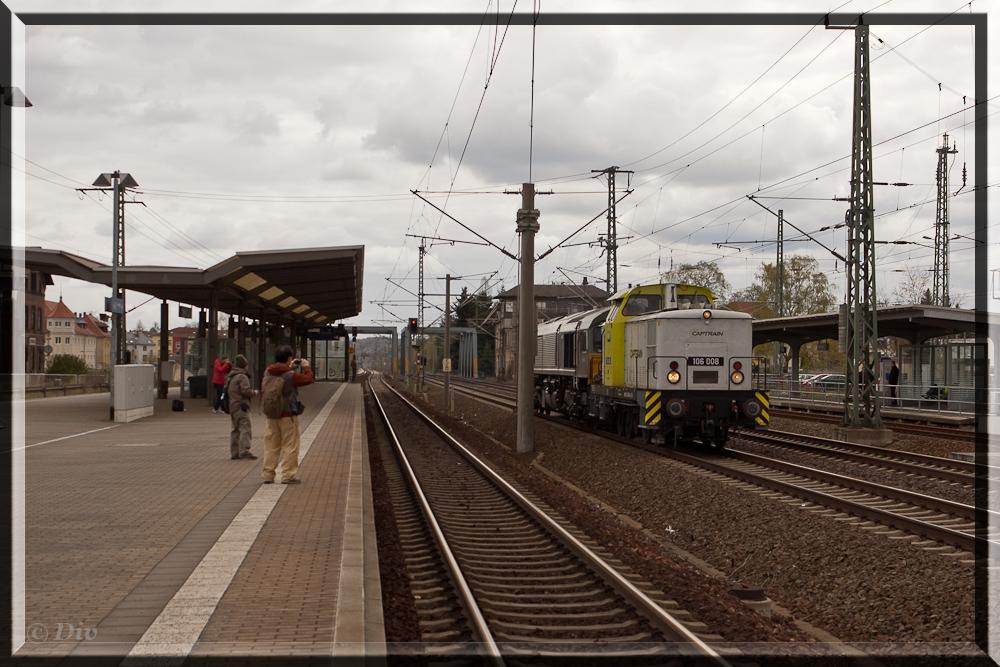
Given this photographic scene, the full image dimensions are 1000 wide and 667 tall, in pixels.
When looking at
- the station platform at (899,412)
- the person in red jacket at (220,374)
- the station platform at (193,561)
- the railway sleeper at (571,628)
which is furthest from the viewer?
the station platform at (899,412)

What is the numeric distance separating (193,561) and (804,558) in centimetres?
603

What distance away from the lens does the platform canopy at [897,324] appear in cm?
2616

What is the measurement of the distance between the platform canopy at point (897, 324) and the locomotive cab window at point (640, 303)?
11011mm

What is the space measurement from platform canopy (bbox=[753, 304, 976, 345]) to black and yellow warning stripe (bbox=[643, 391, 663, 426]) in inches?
505

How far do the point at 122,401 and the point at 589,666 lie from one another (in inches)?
732

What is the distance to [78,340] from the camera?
111000 mm

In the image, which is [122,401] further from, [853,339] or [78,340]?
[78,340]

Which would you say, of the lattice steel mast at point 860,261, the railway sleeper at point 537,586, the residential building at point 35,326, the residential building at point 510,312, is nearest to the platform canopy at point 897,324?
the lattice steel mast at point 860,261

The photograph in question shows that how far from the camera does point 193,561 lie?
A: 21.9ft

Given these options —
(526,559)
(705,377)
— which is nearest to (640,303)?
(705,377)

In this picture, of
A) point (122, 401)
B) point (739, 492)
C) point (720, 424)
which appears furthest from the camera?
point (122, 401)

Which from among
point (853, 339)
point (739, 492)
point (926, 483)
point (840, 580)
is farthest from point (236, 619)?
point (853, 339)

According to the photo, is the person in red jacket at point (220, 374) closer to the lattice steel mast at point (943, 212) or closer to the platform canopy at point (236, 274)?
the platform canopy at point (236, 274)

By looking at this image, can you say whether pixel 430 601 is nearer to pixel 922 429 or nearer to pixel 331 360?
pixel 922 429
